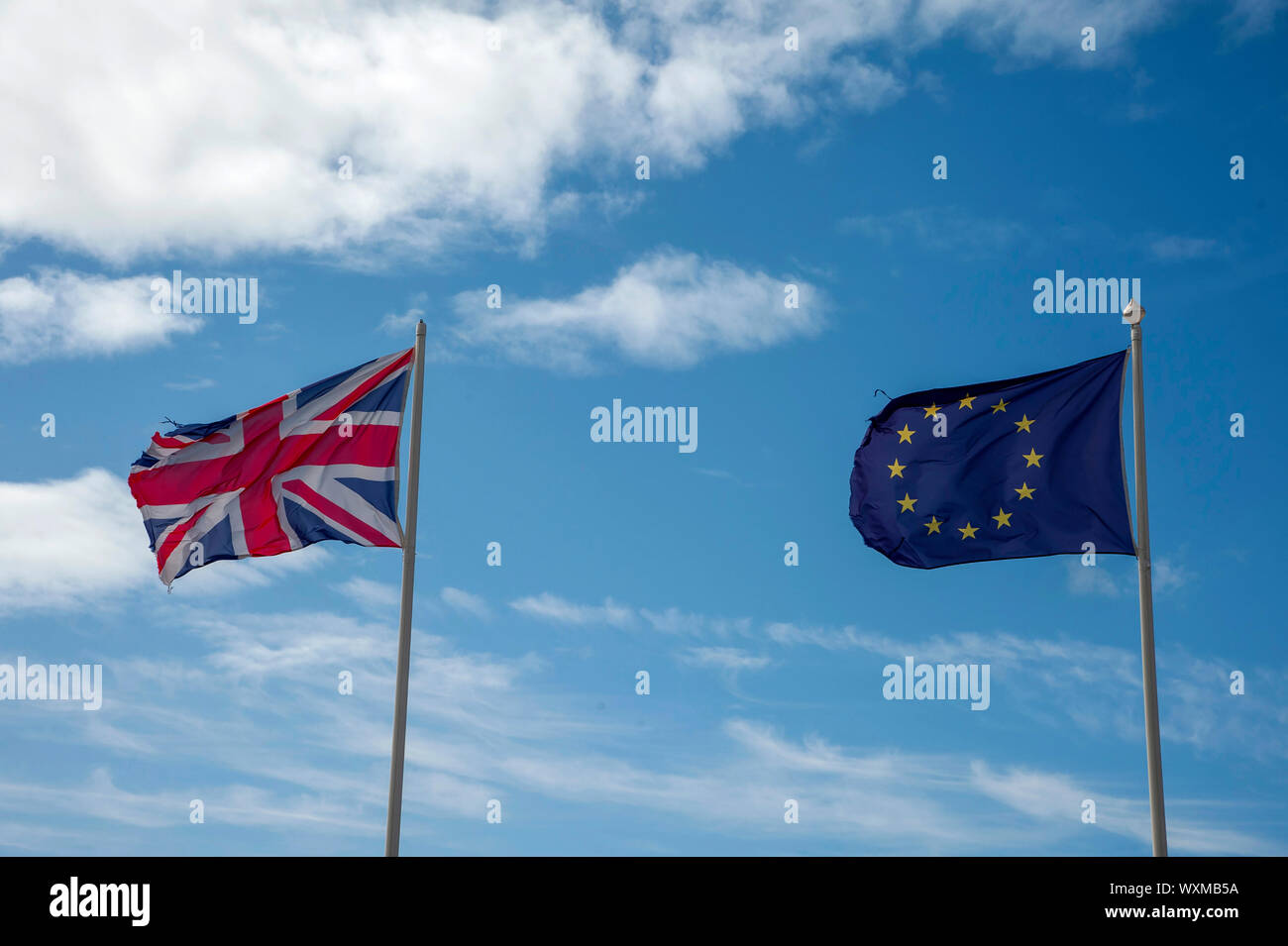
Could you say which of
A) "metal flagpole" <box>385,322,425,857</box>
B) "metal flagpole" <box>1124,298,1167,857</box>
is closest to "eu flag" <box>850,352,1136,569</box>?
"metal flagpole" <box>1124,298,1167,857</box>

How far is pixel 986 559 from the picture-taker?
19438 millimetres

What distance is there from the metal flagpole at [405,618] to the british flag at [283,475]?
0.32m

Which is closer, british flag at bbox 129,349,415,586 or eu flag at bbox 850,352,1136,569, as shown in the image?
eu flag at bbox 850,352,1136,569

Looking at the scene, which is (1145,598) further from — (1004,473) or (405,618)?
(405,618)

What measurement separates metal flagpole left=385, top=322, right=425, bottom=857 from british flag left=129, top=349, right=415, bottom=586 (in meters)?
0.32

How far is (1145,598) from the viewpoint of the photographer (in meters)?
18.5

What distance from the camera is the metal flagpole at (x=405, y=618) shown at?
A: 17812 millimetres

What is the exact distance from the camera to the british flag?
66.3 ft

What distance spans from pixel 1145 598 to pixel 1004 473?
9.08 feet

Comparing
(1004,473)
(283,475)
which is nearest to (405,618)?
(283,475)

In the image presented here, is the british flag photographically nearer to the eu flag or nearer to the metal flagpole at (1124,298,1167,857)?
the eu flag
